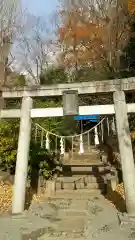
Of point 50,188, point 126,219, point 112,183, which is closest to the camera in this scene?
point 126,219

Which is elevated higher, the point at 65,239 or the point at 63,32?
the point at 63,32

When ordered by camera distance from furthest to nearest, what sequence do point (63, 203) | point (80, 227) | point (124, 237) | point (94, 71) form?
point (94, 71)
point (63, 203)
point (80, 227)
point (124, 237)

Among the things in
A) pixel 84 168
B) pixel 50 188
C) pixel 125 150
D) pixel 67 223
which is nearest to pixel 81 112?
pixel 125 150

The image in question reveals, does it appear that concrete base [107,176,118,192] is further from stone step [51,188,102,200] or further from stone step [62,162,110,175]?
stone step [62,162,110,175]

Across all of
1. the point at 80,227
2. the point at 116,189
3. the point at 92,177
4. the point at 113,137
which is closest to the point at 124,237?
the point at 80,227

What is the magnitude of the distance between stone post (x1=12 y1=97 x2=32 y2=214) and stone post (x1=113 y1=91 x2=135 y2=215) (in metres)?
2.85

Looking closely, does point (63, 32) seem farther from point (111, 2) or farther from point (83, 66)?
point (111, 2)

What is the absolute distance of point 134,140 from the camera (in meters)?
9.92

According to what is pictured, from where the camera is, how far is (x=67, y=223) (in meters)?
6.33

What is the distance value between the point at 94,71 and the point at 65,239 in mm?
14271

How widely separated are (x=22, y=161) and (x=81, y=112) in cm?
239

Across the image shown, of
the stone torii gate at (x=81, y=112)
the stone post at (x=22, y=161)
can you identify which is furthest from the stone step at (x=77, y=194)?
the stone torii gate at (x=81, y=112)

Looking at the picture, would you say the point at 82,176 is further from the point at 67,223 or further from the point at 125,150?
the point at 125,150

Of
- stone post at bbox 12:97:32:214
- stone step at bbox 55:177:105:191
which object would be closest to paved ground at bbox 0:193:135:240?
stone post at bbox 12:97:32:214
